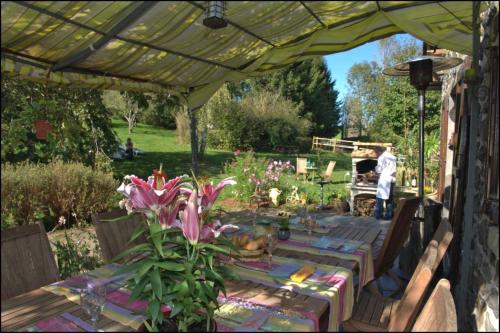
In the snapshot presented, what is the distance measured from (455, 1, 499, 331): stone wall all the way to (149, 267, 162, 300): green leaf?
1750 mm

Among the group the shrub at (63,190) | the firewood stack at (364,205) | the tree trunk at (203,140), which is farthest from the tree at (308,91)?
the shrub at (63,190)

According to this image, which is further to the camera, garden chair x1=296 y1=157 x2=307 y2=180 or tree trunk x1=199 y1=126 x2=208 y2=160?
tree trunk x1=199 y1=126 x2=208 y2=160

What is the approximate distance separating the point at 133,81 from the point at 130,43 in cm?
76

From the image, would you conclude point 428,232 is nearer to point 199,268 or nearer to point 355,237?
point 355,237

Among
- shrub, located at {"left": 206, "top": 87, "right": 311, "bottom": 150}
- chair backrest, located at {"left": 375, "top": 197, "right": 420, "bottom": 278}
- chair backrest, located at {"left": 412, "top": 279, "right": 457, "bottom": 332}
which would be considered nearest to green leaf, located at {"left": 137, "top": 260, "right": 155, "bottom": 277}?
chair backrest, located at {"left": 412, "top": 279, "right": 457, "bottom": 332}

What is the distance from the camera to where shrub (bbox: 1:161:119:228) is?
18.8 feet

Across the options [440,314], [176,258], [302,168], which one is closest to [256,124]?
[302,168]

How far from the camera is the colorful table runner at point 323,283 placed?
1961 millimetres

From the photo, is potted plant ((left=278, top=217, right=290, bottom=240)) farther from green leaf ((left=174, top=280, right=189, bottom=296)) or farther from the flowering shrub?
the flowering shrub

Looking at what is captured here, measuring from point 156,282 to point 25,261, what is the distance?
124 cm

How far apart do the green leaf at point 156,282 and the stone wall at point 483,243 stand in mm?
1750

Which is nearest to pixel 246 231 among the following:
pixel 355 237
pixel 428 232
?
pixel 355 237

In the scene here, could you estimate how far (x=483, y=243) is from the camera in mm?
2404

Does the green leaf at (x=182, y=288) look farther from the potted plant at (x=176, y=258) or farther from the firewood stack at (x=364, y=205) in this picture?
the firewood stack at (x=364, y=205)
